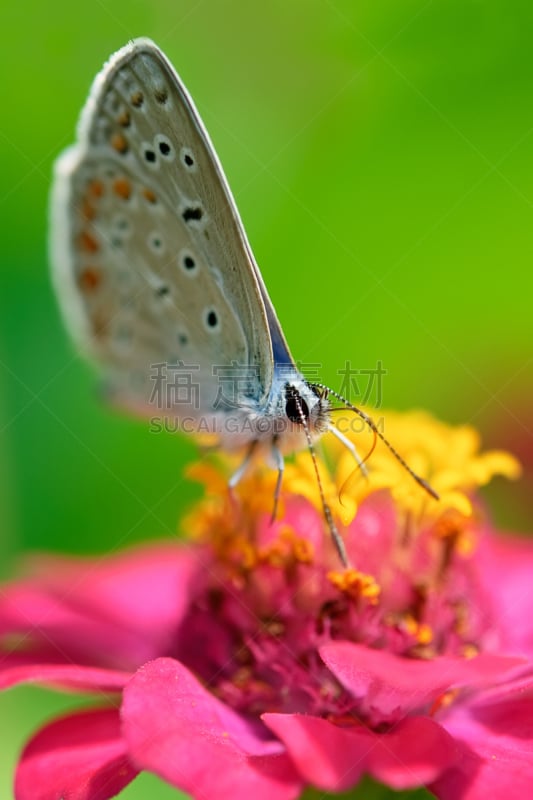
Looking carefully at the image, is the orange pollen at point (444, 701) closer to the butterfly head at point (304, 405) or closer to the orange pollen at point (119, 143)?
the butterfly head at point (304, 405)

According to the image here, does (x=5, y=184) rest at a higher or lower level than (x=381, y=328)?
lower

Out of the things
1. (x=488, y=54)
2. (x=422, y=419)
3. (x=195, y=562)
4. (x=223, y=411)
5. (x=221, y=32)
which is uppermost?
(x=488, y=54)

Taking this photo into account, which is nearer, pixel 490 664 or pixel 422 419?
pixel 490 664

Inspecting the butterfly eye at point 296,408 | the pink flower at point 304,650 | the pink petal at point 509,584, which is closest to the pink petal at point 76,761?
the pink flower at point 304,650

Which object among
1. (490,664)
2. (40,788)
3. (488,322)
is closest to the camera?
(490,664)

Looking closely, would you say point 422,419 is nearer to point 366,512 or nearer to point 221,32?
point 366,512

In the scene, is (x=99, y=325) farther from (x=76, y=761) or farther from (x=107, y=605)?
(x=76, y=761)

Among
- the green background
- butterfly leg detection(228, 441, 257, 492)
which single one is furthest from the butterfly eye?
the green background

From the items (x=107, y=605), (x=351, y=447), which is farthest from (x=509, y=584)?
(x=107, y=605)

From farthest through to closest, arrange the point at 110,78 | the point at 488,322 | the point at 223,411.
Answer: the point at 488,322, the point at 223,411, the point at 110,78

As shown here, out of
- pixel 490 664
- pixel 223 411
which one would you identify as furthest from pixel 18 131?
pixel 490 664
